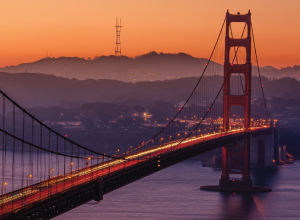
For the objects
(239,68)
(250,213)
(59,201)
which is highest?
(239,68)

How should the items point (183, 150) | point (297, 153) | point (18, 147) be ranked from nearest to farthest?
point (183, 150) < point (297, 153) < point (18, 147)

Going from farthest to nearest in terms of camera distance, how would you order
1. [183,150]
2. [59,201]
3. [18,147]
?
[18,147]
[183,150]
[59,201]

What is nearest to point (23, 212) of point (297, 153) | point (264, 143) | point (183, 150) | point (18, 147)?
point (183, 150)

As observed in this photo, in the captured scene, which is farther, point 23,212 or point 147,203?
point 147,203

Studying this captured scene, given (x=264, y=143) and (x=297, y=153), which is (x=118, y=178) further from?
(x=297, y=153)

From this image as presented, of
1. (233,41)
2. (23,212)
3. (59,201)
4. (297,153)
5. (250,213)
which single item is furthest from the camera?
(297,153)

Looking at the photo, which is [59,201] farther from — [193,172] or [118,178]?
[193,172]

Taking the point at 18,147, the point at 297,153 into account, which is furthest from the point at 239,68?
the point at 18,147

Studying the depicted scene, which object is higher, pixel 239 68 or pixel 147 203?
pixel 239 68

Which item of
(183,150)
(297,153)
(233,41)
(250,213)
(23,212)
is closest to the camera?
(23,212)
